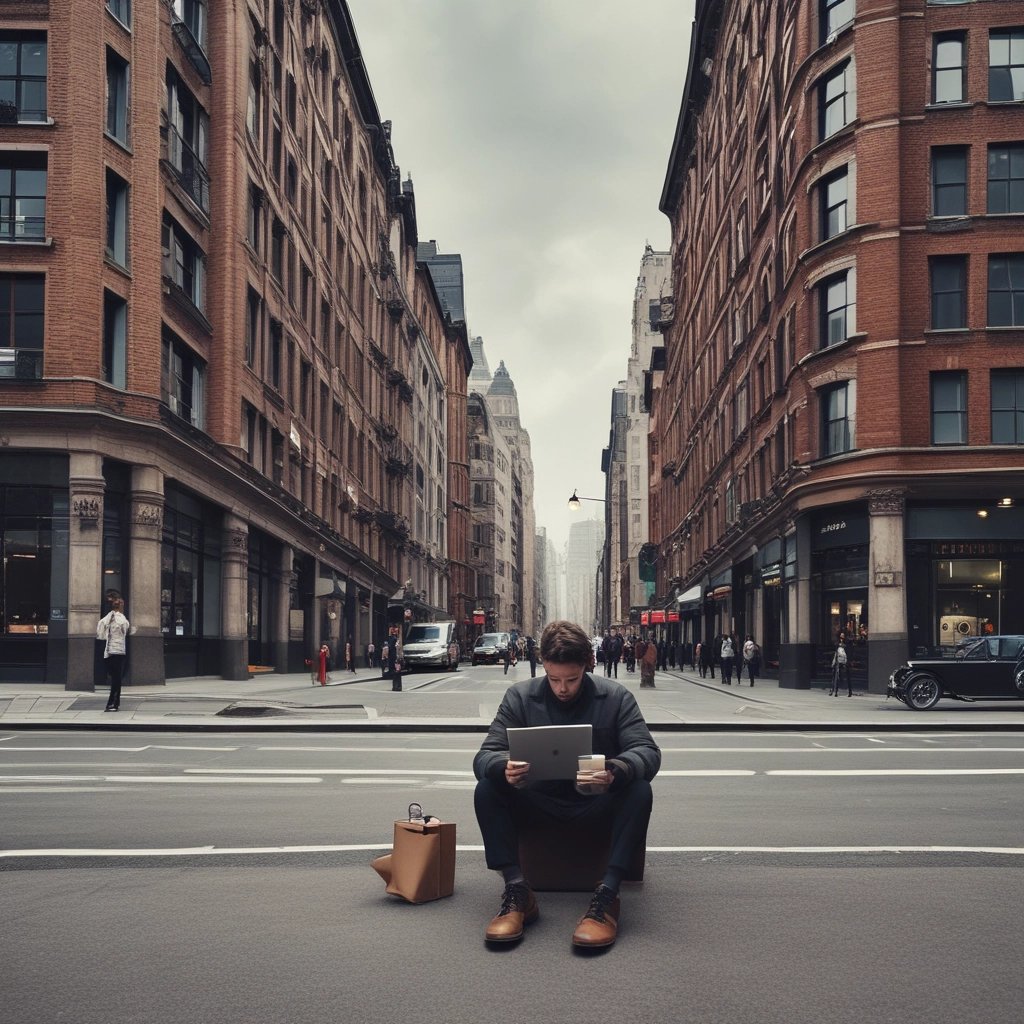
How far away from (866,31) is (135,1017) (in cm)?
3266

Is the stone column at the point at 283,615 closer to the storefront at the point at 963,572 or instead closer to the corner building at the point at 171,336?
the corner building at the point at 171,336

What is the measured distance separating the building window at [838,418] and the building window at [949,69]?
785cm

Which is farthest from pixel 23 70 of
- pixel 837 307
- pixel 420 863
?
pixel 420 863

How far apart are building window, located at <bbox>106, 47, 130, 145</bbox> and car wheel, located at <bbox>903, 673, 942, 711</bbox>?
21226 mm

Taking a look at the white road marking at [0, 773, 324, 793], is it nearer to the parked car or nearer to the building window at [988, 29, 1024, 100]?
the building window at [988, 29, 1024, 100]

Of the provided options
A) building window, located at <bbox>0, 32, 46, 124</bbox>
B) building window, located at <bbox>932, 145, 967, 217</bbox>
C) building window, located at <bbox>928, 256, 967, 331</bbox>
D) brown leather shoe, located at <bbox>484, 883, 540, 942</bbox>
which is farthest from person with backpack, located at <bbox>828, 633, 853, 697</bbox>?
brown leather shoe, located at <bbox>484, 883, 540, 942</bbox>

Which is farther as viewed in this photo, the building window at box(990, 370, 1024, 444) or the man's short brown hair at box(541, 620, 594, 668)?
the building window at box(990, 370, 1024, 444)

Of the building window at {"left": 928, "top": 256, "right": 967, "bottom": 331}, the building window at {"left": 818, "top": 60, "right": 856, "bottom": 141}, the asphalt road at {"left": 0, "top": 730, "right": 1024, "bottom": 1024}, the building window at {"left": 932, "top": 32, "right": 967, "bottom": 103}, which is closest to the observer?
the asphalt road at {"left": 0, "top": 730, "right": 1024, "bottom": 1024}

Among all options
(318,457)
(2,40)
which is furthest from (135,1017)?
(318,457)

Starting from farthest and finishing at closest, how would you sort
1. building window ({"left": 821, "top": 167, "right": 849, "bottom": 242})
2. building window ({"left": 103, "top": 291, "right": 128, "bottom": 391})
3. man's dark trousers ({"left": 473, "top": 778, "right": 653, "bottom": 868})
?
building window ({"left": 821, "top": 167, "right": 849, "bottom": 242}) < building window ({"left": 103, "top": 291, "right": 128, "bottom": 391}) < man's dark trousers ({"left": 473, "top": 778, "right": 653, "bottom": 868})

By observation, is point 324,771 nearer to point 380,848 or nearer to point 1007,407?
point 380,848

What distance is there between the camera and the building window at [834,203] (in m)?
32.7

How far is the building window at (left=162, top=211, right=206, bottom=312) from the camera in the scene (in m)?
30.3

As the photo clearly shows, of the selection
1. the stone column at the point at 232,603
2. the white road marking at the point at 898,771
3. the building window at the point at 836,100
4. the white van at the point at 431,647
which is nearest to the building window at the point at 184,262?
the stone column at the point at 232,603
